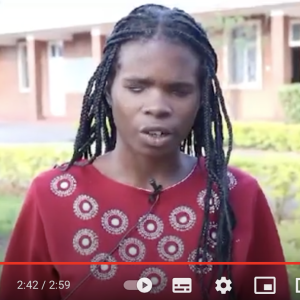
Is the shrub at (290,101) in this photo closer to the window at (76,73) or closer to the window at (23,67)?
the window at (76,73)

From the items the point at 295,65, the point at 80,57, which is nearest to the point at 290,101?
the point at 295,65

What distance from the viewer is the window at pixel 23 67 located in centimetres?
130

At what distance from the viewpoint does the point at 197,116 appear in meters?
0.77

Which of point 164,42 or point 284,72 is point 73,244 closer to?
point 164,42

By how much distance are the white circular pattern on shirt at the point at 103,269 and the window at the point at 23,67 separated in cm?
66

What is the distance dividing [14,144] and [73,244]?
0.69m

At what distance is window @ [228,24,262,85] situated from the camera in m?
1.38

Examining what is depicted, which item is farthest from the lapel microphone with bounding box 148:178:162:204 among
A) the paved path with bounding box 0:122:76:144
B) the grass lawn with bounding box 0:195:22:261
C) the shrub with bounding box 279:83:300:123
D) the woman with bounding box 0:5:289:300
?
the shrub with bounding box 279:83:300:123

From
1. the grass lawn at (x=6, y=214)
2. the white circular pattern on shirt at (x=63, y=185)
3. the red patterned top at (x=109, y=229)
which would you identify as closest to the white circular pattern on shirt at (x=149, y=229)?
the red patterned top at (x=109, y=229)

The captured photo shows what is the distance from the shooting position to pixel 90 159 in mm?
775

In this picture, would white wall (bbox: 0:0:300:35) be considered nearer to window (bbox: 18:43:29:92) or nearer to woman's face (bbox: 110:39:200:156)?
window (bbox: 18:43:29:92)

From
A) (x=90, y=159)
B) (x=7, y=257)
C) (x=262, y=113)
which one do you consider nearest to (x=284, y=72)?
(x=262, y=113)
